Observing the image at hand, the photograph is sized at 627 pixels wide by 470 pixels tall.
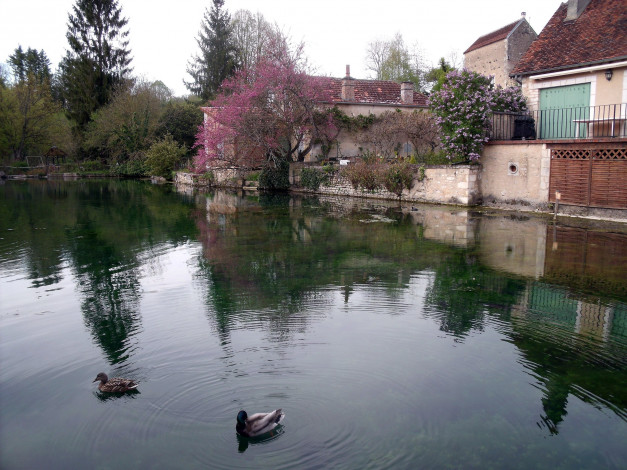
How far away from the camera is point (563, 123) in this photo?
17453mm

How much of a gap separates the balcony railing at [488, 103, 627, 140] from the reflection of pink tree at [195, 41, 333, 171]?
37.1 feet

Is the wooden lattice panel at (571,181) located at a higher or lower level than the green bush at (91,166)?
lower

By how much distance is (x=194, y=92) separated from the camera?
46.2 meters

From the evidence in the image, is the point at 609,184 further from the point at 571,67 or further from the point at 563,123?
the point at 571,67

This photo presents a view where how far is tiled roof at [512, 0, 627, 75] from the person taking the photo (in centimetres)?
1631

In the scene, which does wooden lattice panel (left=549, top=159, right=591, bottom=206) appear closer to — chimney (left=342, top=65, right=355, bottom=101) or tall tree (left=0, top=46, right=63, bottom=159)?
chimney (left=342, top=65, right=355, bottom=101)

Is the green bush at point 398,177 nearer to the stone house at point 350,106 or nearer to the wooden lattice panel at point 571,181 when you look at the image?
the wooden lattice panel at point 571,181

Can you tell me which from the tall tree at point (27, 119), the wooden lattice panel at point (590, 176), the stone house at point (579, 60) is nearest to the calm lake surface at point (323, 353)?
the wooden lattice panel at point (590, 176)

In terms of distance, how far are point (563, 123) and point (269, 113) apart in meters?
14.8

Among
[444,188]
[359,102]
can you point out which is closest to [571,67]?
[444,188]

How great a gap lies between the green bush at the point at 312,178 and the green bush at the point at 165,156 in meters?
15.1

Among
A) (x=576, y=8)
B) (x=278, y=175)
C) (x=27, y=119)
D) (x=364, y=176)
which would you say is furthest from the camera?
(x=27, y=119)

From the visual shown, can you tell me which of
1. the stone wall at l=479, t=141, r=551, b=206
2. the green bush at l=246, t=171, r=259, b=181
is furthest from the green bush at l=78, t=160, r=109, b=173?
the stone wall at l=479, t=141, r=551, b=206

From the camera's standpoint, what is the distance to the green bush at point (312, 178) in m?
26.9
